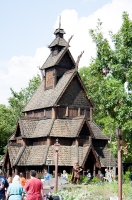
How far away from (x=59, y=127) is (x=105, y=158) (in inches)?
235

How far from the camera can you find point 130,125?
25562 mm

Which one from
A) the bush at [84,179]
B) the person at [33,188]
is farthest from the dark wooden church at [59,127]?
the person at [33,188]

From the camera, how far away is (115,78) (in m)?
27.6

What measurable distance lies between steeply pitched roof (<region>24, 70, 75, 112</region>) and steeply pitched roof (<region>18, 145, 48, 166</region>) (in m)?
4.83

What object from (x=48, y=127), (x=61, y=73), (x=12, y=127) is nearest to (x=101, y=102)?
(x=48, y=127)

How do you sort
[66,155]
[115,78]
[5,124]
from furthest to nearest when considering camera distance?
[5,124], [66,155], [115,78]

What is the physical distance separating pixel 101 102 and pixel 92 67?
2.60 m

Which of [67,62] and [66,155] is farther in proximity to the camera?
[67,62]

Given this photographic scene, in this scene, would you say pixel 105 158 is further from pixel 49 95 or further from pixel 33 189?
pixel 33 189

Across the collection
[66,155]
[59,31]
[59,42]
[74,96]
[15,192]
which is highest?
[59,31]

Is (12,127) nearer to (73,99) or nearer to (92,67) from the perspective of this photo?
(73,99)

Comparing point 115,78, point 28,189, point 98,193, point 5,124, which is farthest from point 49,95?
point 28,189

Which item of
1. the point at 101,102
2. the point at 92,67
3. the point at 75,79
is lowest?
the point at 101,102

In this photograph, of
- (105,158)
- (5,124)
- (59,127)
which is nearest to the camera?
(59,127)
